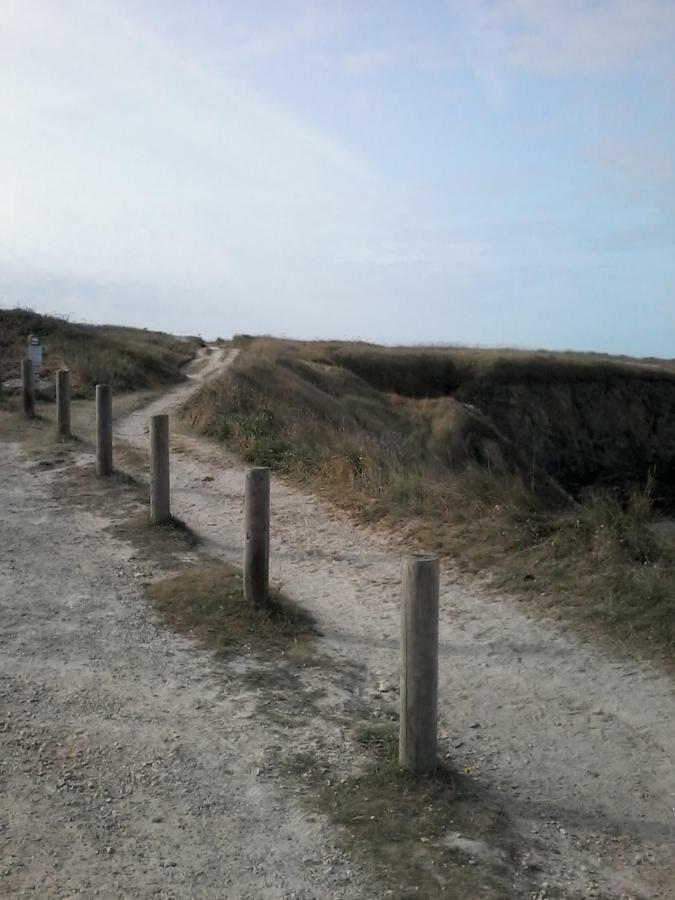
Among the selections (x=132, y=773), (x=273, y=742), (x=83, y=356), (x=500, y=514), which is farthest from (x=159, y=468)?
(x=83, y=356)

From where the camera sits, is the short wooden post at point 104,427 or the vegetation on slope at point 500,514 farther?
the short wooden post at point 104,427

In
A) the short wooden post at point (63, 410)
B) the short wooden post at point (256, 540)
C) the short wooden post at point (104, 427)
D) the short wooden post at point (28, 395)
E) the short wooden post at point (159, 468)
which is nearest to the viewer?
the short wooden post at point (256, 540)

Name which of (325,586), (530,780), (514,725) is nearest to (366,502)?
(325,586)

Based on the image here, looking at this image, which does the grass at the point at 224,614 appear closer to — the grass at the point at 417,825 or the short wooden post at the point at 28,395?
the grass at the point at 417,825

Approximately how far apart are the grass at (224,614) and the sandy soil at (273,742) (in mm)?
185

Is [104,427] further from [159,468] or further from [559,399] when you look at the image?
[559,399]

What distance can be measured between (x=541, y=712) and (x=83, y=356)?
2438 cm

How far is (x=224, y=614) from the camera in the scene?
6.75m

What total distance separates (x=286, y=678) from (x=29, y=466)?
866 cm

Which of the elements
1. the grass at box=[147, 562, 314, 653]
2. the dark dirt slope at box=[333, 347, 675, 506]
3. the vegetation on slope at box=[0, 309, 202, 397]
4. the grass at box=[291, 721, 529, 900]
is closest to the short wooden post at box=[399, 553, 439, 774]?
the grass at box=[291, 721, 529, 900]

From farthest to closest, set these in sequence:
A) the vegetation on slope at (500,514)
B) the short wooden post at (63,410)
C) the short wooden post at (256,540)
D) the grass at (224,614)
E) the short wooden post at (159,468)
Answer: the short wooden post at (63,410) < the short wooden post at (159,468) < the short wooden post at (256,540) < the vegetation on slope at (500,514) < the grass at (224,614)

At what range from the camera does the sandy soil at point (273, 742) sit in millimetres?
3697

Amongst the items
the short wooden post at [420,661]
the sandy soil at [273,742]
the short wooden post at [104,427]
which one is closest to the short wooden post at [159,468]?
the sandy soil at [273,742]

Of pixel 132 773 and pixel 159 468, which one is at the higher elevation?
pixel 159 468
